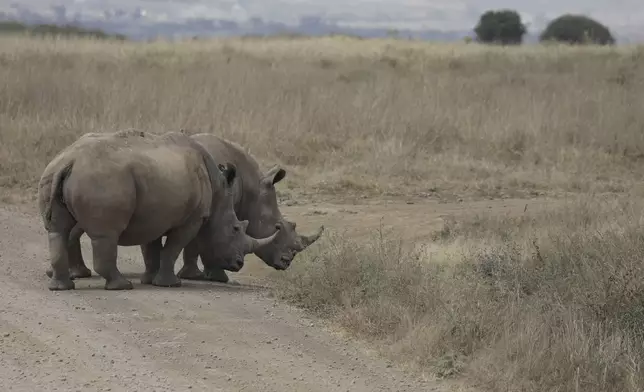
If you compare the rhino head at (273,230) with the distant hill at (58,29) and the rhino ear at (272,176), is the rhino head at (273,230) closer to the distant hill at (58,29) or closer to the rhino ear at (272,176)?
the rhino ear at (272,176)

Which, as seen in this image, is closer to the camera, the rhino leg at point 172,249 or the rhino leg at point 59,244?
the rhino leg at point 59,244

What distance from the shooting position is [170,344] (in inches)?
274

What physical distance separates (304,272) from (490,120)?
12.4 metres

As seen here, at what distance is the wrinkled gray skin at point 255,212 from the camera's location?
10.1 m

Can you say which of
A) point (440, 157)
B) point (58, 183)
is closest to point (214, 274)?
point (58, 183)

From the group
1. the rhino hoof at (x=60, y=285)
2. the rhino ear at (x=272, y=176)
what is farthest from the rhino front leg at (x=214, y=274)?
the rhino hoof at (x=60, y=285)

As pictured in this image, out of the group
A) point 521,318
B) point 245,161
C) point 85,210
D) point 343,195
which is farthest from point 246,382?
point 343,195

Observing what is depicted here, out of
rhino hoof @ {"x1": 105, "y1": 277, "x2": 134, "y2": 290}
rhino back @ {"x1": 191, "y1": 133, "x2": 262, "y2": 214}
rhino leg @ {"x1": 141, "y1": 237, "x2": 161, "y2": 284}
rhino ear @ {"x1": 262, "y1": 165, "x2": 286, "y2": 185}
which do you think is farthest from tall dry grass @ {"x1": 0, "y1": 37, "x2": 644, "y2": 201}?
rhino hoof @ {"x1": 105, "y1": 277, "x2": 134, "y2": 290}

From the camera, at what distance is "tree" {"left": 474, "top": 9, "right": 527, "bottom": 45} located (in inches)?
2405

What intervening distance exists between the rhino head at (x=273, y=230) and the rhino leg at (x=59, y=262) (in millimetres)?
2269

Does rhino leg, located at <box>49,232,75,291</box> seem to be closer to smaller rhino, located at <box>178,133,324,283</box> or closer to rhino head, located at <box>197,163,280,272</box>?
rhino head, located at <box>197,163,280,272</box>

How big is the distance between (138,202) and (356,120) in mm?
11857

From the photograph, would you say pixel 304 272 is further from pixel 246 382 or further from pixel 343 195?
pixel 343 195

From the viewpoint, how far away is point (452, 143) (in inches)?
769
